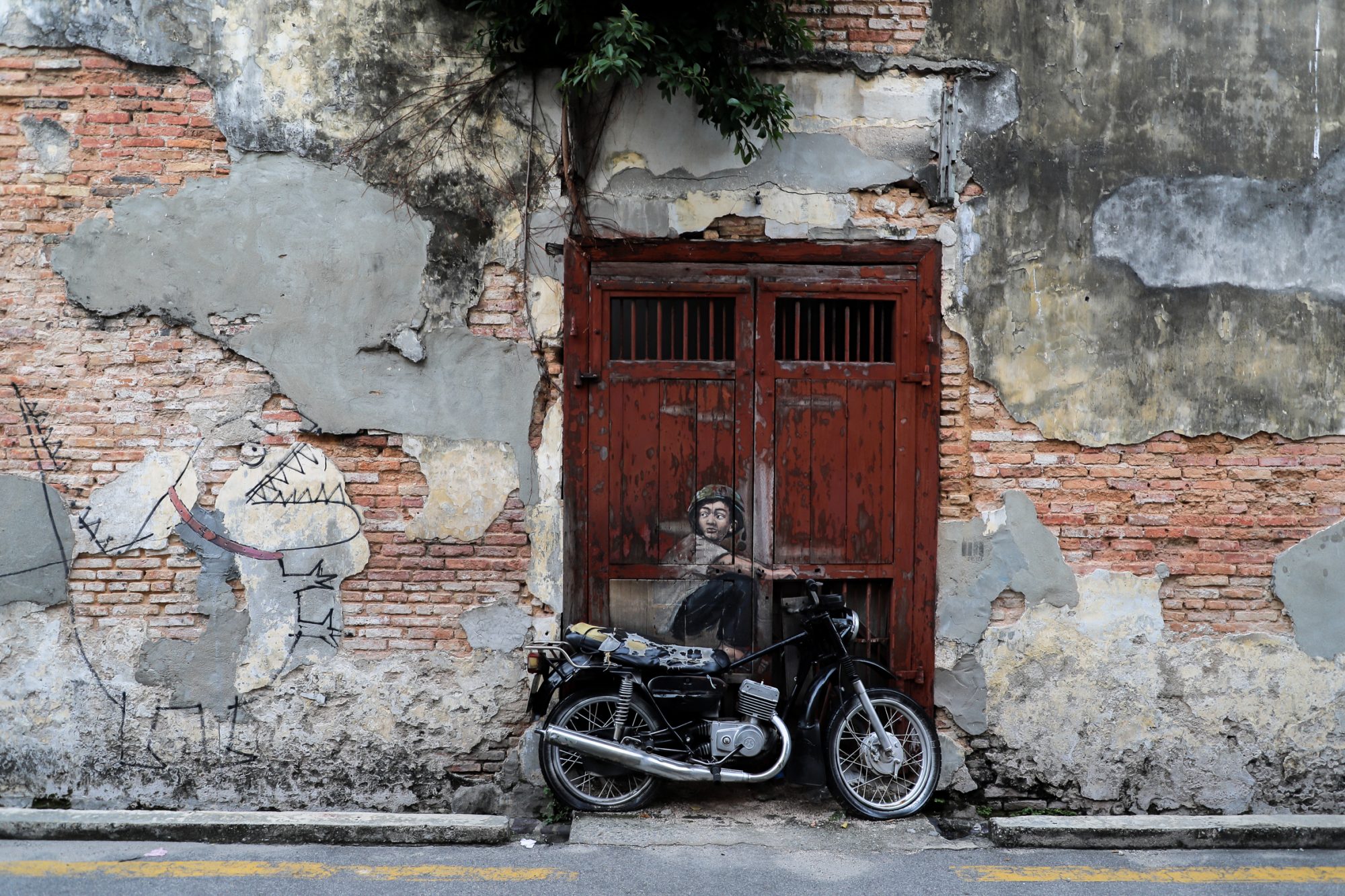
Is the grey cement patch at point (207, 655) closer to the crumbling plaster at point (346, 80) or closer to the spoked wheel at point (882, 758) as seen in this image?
the crumbling plaster at point (346, 80)

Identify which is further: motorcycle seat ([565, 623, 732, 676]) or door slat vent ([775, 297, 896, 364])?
door slat vent ([775, 297, 896, 364])

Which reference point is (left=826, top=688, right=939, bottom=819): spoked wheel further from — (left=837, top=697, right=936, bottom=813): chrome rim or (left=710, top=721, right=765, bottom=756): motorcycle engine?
(left=710, top=721, right=765, bottom=756): motorcycle engine

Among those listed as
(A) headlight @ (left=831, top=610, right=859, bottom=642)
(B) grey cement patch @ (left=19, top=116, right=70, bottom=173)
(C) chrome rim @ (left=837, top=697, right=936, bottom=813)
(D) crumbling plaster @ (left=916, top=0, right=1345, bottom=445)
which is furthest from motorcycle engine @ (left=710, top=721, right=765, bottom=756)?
(B) grey cement patch @ (left=19, top=116, right=70, bottom=173)

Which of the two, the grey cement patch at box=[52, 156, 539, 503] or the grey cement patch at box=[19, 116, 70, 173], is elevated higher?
the grey cement patch at box=[19, 116, 70, 173]

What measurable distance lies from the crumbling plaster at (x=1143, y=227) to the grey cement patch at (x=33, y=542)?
466 cm

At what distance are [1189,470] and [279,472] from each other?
469cm

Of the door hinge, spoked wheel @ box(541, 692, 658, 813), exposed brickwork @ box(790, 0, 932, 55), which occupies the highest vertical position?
exposed brickwork @ box(790, 0, 932, 55)

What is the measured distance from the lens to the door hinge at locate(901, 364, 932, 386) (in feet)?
17.3

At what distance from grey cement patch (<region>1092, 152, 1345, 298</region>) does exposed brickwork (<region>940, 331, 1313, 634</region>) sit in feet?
2.80

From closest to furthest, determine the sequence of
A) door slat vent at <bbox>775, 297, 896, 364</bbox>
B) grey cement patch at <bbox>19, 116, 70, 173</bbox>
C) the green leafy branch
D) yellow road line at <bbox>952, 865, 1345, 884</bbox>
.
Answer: yellow road line at <bbox>952, 865, 1345, 884</bbox>, the green leafy branch, grey cement patch at <bbox>19, 116, 70, 173</bbox>, door slat vent at <bbox>775, 297, 896, 364</bbox>

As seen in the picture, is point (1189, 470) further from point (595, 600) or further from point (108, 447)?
point (108, 447)

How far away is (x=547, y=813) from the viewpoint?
16.8 feet

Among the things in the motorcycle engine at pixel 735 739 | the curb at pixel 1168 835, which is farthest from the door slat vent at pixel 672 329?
the curb at pixel 1168 835

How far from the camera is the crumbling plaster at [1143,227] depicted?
5.27 m
